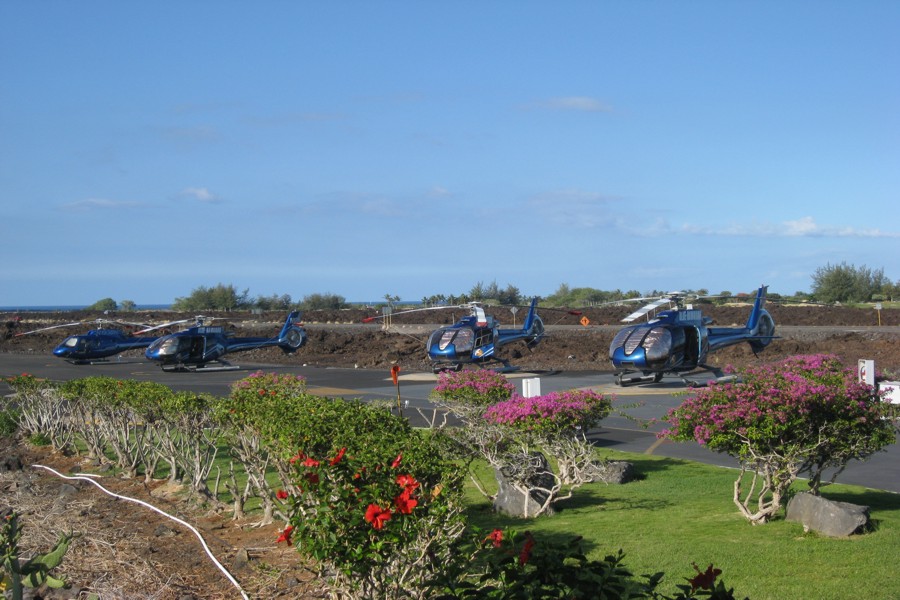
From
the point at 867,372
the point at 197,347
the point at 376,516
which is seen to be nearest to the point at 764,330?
the point at 867,372

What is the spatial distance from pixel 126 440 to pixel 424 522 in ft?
30.4

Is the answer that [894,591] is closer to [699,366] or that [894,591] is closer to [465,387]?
[465,387]

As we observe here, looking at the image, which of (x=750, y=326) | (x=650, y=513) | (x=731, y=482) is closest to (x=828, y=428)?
(x=650, y=513)

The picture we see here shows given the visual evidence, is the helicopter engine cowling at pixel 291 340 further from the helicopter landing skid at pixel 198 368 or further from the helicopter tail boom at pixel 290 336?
the helicopter landing skid at pixel 198 368

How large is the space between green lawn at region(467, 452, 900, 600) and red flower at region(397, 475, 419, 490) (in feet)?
8.41

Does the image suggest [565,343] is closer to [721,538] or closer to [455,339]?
[455,339]

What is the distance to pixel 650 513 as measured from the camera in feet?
34.0

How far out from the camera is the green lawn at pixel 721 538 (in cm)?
746

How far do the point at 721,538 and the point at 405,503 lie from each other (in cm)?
507

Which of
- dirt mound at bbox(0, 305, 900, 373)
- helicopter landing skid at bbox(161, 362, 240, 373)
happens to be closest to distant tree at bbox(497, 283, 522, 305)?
dirt mound at bbox(0, 305, 900, 373)

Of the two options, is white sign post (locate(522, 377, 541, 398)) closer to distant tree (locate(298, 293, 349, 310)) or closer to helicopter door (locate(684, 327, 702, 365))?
helicopter door (locate(684, 327, 702, 365))

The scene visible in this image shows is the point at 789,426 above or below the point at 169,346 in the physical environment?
above

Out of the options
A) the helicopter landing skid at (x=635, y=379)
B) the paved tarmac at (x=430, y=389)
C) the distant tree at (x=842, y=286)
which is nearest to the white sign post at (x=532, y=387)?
the paved tarmac at (x=430, y=389)

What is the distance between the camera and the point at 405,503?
16.6 ft
